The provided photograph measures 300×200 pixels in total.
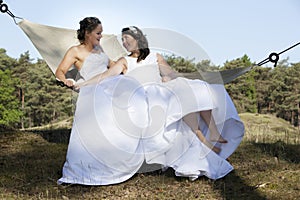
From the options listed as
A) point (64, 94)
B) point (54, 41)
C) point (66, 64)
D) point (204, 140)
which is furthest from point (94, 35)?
point (64, 94)

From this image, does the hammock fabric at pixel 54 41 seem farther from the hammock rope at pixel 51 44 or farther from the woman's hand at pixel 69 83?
the woman's hand at pixel 69 83

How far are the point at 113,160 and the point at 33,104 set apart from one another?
23698mm

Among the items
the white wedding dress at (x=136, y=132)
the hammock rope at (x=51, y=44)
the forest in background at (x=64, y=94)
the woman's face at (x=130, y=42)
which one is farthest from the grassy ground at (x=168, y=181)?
the forest in background at (x=64, y=94)

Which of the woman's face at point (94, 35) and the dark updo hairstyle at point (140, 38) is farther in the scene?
the woman's face at point (94, 35)

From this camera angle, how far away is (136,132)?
2.90m

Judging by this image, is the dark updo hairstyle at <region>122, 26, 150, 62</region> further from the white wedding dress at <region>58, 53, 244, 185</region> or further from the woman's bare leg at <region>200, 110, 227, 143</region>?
the woman's bare leg at <region>200, 110, 227, 143</region>

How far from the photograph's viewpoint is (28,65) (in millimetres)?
28016

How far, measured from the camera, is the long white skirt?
9.39 ft

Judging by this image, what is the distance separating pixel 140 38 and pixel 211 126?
2.86 ft

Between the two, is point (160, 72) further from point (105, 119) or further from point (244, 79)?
point (244, 79)

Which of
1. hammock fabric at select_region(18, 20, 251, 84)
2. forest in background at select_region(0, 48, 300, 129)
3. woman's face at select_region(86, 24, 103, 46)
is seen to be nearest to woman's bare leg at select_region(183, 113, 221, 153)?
woman's face at select_region(86, 24, 103, 46)

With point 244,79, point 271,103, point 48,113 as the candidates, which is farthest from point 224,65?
point 48,113

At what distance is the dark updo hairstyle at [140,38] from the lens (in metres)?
3.28

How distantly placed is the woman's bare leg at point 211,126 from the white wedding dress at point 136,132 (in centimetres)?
6
